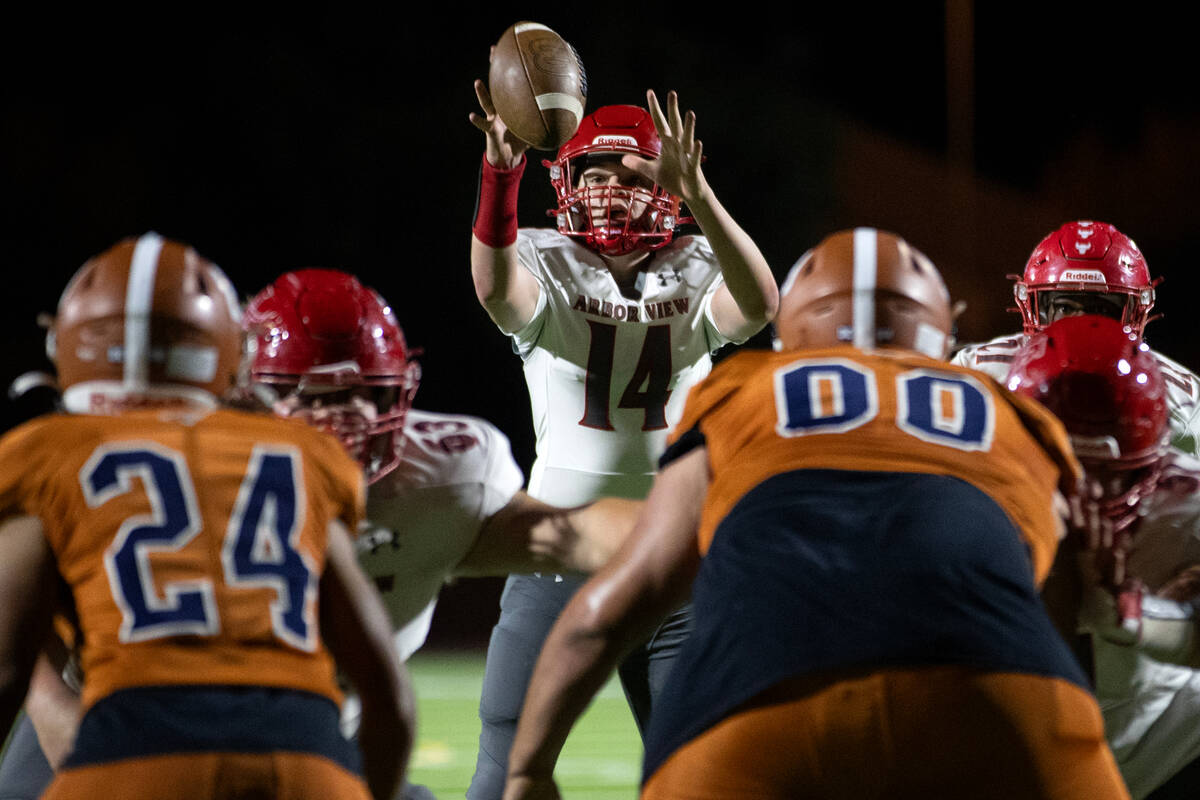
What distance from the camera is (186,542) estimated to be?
1.66 m

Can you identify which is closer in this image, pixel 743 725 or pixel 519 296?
pixel 743 725

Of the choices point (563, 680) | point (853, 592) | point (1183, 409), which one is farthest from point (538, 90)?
point (853, 592)

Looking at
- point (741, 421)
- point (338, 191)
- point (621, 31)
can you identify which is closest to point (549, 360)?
point (741, 421)

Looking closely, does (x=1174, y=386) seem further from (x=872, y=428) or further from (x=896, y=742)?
(x=896, y=742)

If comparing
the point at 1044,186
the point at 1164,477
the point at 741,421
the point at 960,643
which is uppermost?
the point at 741,421

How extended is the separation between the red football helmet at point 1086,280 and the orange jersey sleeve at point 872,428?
2625 mm

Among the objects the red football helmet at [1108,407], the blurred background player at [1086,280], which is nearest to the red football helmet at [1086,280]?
the blurred background player at [1086,280]

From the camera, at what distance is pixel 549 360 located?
3.73m

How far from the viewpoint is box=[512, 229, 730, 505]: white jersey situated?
3.64 m

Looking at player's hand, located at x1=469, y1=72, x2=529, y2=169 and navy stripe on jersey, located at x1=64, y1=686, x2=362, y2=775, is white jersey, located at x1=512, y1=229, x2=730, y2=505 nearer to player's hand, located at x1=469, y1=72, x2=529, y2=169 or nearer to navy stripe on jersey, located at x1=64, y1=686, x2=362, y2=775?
player's hand, located at x1=469, y1=72, x2=529, y2=169

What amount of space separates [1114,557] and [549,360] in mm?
1747

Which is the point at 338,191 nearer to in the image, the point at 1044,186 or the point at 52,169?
the point at 52,169

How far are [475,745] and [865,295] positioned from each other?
14.1ft

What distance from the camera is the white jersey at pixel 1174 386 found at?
3936 mm
